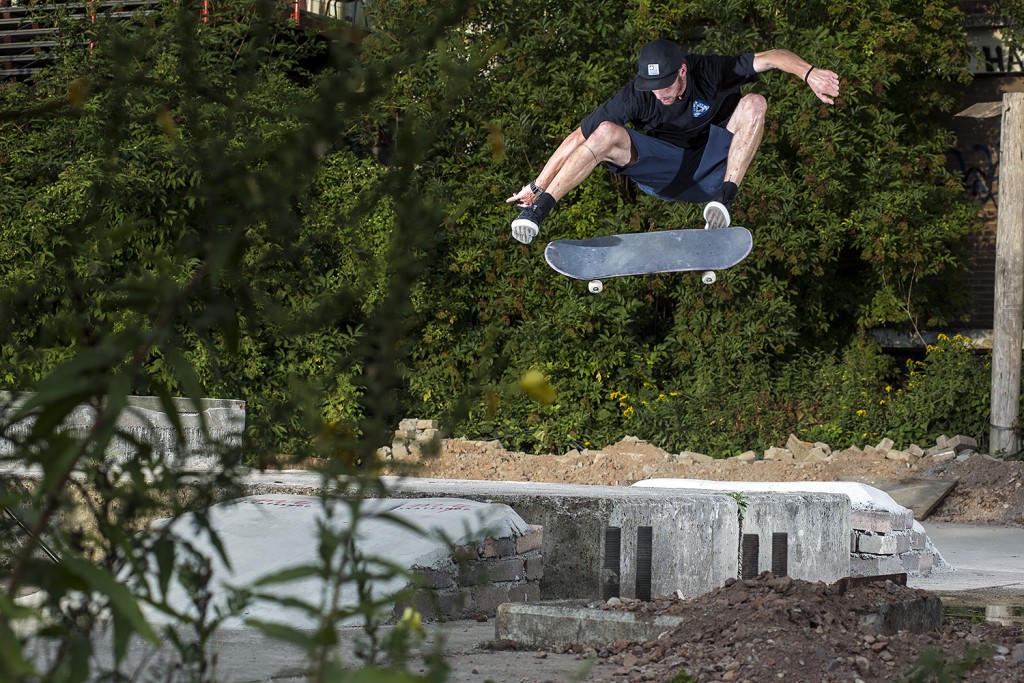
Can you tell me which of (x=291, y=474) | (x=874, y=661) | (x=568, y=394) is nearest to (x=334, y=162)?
(x=568, y=394)

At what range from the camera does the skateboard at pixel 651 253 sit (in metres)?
8.14

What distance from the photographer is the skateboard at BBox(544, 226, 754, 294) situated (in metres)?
8.14

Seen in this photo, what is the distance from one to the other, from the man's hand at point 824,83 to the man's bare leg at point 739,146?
0.34m

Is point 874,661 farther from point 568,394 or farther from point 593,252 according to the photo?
point 568,394

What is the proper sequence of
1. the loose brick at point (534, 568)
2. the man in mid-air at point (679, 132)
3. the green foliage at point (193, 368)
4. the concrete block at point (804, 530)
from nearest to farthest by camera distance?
the green foliage at point (193, 368), the loose brick at point (534, 568), the concrete block at point (804, 530), the man in mid-air at point (679, 132)

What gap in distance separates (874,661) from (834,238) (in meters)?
9.46

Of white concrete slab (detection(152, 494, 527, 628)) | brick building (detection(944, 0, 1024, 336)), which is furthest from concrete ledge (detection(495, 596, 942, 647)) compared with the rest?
brick building (detection(944, 0, 1024, 336))

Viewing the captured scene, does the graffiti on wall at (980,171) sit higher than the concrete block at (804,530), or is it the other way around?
the graffiti on wall at (980,171)

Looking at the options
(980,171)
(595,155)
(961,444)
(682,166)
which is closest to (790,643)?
(682,166)

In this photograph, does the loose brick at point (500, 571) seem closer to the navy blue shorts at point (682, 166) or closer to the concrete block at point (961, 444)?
the navy blue shorts at point (682, 166)

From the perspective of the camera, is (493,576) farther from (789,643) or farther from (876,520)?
(876,520)

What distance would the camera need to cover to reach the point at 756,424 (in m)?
12.7

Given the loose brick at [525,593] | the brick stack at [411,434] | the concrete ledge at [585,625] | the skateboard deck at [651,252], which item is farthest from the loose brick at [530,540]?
the brick stack at [411,434]

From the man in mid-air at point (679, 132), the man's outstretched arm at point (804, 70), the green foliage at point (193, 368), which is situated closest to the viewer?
the green foliage at point (193, 368)
